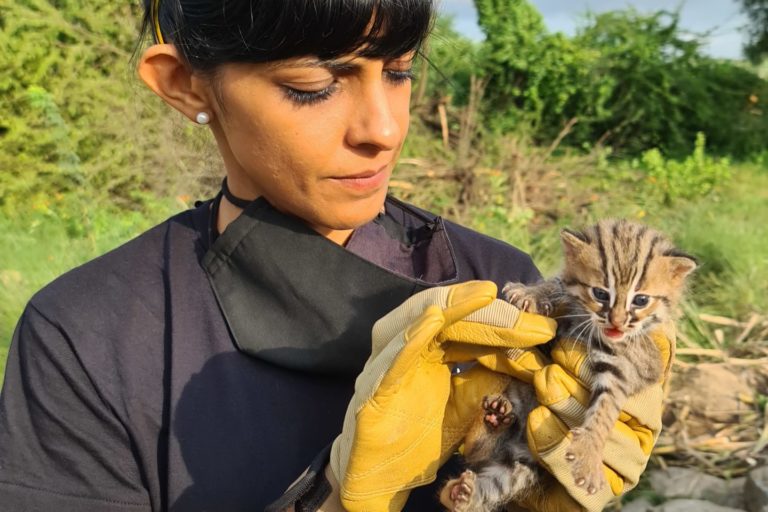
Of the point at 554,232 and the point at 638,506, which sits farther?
the point at 554,232

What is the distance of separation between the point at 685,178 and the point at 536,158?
2.55 metres

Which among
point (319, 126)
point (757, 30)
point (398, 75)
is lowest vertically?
point (319, 126)

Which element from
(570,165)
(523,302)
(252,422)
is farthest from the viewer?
(570,165)

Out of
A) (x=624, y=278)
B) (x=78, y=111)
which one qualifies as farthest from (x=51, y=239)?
(x=624, y=278)

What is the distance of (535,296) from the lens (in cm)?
258

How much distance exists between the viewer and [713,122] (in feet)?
57.0

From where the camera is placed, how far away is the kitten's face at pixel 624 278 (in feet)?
8.17

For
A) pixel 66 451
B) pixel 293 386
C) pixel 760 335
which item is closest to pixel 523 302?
pixel 293 386

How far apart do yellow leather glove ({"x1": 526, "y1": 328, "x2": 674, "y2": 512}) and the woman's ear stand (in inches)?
52.7

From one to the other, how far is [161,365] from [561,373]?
1.22 metres

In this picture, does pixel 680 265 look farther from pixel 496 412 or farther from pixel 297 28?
pixel 297 28

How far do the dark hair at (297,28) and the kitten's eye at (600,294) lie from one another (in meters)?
1.08

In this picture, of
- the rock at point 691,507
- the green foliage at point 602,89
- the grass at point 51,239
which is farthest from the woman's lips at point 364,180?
the green foliage at point 602,89

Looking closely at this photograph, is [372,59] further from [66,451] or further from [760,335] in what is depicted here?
[760,335]
